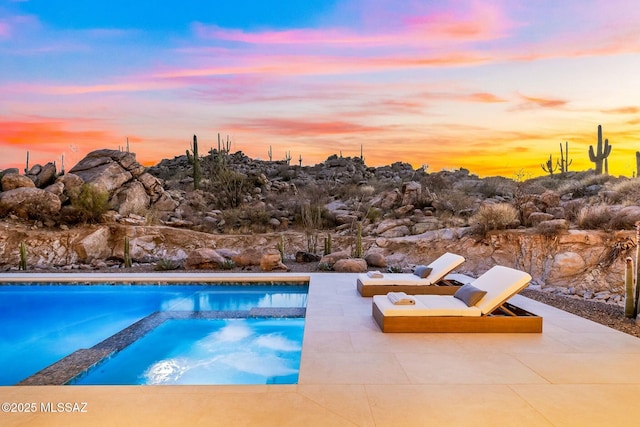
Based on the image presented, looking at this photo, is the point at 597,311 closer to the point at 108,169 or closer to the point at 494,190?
the point at 494,190

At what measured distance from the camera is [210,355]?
18.1ft

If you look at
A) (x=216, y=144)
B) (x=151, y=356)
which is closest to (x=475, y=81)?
(x=151, y=356)

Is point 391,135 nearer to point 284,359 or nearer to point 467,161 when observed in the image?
point 467,161

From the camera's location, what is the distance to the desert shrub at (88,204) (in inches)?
587

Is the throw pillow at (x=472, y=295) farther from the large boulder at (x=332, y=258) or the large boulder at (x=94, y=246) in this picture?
the large boulder at (x=94, y=246)

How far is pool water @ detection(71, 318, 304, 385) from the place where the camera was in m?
4.77

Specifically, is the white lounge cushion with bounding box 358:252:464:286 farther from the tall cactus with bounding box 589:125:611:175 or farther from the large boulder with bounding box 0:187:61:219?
the tall cactus with bounding box 589:125:611:175

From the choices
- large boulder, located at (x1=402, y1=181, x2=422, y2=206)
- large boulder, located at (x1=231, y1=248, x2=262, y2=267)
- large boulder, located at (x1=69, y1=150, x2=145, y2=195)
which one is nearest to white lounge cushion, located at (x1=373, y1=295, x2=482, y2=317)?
large boulder, located at (x1=231, y1=248, x2=262, y2=267)

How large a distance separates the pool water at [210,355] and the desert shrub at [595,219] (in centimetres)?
1035

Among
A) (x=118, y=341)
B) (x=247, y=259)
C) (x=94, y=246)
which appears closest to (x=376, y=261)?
(x=247, y=259)

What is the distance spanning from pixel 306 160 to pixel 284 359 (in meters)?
32.5

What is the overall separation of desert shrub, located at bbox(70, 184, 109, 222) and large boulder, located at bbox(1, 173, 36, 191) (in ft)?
7.43

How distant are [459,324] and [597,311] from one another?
3.05 meters

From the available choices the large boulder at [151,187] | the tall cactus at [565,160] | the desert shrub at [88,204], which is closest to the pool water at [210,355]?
the desert shrub at [88,204]
